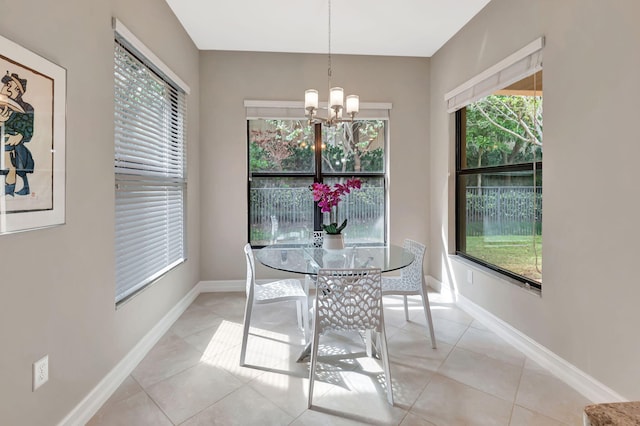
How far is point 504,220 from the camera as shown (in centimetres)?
283

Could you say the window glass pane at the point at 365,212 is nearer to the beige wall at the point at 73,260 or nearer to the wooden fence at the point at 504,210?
the wooden fence at the point at 504,210

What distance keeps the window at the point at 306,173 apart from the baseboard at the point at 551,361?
158 centimetres

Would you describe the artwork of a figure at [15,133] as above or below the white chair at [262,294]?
above

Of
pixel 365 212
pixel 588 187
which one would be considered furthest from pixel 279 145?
pixel 588 187

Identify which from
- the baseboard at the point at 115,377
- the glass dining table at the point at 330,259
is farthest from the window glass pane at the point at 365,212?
the baseboard at the point at 115,377

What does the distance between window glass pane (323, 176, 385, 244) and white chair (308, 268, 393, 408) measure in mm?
2145

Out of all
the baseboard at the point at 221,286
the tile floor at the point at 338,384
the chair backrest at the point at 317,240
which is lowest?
the tile floor at the point at 338,384

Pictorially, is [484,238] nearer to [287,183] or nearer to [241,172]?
[287,183]

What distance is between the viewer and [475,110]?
322cm

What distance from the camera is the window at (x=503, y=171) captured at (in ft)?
8.05

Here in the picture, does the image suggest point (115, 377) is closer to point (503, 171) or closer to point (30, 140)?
point (30, 140)

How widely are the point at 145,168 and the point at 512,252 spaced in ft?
10.0

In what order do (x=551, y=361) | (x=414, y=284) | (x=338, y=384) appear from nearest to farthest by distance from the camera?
(x=338, y=384)
(x=551, y=361)
(x=414, y=284)

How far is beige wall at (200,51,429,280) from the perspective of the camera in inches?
147
